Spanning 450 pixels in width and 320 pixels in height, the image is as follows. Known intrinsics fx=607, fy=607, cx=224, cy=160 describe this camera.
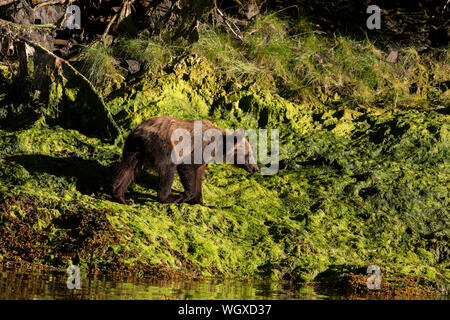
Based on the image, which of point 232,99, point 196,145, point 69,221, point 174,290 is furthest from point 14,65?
point 174,290

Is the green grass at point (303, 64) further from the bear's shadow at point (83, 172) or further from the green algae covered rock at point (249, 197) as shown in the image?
the bear's shadow at point (83, 172)

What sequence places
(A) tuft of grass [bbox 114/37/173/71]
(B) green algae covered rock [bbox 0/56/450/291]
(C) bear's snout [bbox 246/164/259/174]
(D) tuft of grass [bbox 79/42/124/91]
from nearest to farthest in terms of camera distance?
1. (B) green algae covered rock [bbox 0/56/450/291]
2. (C) bear's snout [bbox 246/164/259/174]
3. (D) tuft of grass [bbox 79/42/124/91]
4. (A) tuft of grass [bbox 114/37/173/71]

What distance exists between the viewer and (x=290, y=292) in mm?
5074

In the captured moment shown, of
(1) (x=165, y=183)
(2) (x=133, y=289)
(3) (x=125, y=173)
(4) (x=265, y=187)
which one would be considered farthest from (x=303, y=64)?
(2) (x=133, y=289)

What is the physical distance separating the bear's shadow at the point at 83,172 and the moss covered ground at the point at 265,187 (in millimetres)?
22

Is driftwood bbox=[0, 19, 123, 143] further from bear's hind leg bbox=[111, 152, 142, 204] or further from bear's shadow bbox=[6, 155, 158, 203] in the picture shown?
bear's hind leg bbox=[111, 152, 142, 204]

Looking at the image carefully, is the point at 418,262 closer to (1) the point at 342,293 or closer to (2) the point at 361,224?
(2) the point at 361,224

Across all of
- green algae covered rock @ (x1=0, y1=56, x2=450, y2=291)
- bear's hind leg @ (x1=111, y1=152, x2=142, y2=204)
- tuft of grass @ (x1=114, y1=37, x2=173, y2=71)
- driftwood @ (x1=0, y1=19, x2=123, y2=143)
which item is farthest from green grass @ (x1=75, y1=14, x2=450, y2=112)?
bear's hind leg @ (x1=111, y1=152, x2=142, y2=204)

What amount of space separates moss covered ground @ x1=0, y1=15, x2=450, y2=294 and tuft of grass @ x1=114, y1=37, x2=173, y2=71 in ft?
0.82

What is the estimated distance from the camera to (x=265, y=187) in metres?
7.61

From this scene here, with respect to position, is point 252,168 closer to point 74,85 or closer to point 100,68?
point 74,85

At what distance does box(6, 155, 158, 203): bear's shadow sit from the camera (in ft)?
22.1

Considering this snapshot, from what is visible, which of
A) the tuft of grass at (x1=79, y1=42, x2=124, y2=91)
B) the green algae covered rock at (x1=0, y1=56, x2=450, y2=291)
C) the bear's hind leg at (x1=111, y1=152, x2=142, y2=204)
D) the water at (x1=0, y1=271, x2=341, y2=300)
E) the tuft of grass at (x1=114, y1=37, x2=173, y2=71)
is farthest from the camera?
the tuft of grass at (x1=114, y1=37, x2=173, y2=71)

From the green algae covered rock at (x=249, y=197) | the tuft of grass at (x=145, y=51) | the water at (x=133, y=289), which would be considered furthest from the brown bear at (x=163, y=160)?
the tuft of grass at (x=145, y=51)
